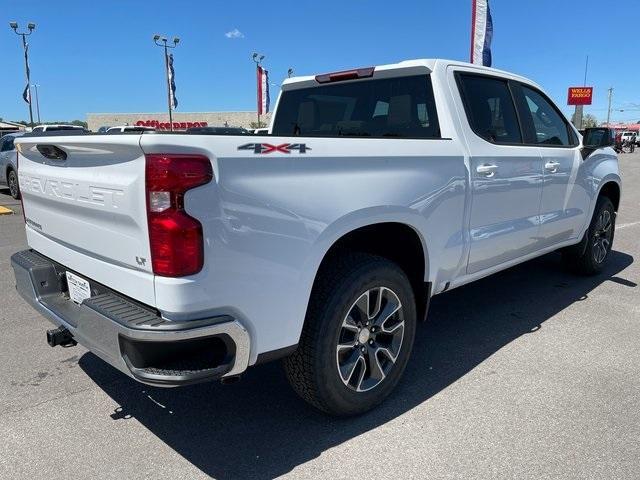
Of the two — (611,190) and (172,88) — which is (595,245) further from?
(172,88)

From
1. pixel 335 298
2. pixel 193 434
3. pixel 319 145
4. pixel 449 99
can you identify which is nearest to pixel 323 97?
pixel 449 99

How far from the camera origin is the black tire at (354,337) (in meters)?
2.64

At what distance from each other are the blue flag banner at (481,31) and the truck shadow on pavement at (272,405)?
8431 mm

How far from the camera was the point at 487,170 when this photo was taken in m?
3.53

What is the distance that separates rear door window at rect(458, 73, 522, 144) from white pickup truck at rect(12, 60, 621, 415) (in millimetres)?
17

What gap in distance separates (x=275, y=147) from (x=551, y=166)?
292 cm

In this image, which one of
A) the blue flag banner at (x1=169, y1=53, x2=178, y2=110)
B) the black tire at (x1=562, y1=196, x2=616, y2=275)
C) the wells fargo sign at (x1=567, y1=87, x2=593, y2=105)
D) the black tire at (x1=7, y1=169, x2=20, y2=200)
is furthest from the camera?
the wells fargo sign at (x1=567, y1=87, x2=593, y2=105)

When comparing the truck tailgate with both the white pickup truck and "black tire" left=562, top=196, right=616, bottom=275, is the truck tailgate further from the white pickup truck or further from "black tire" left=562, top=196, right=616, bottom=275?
"black tire" left=562, top=196, right=616, bottom=275

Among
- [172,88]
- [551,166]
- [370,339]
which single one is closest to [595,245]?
[551,166]

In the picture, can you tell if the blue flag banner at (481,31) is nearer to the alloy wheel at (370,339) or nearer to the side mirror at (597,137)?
the side mirror at (597,137)

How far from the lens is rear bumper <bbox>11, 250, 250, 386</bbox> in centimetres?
211

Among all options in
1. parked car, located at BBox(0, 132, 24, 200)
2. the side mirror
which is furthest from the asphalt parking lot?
parked car, located at BBox(0, 132, 24, 200)

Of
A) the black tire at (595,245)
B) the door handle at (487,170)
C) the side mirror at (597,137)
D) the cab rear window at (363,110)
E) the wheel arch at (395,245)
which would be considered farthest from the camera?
the black tire at (595,245)

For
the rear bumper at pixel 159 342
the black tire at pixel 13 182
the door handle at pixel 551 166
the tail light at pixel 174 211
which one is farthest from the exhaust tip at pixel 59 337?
the black tire at pixel 13 182
